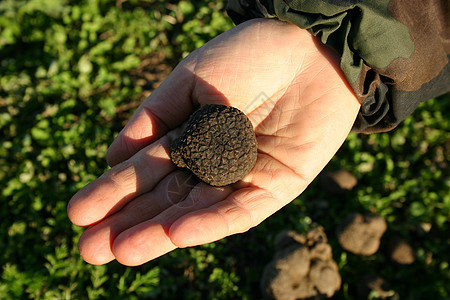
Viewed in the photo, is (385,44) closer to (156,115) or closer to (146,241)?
(156,115)

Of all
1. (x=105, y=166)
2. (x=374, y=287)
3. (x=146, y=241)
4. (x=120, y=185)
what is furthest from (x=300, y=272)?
(x=105, y=166)

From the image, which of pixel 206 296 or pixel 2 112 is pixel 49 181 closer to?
pixel 2 112

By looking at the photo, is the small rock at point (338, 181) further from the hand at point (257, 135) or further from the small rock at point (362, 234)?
the hand at point (257, 135)

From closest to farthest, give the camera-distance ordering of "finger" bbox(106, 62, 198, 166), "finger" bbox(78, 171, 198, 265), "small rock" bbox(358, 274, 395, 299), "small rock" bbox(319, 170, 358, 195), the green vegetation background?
"finger" bbox(78, 171, 198, 265), "finger" bbox(106, 62, 198, 166), "small rock" bbox(358, 274, 395, 299), the green vegetation background, "small rock" bbox(319, 170, 358, 195)

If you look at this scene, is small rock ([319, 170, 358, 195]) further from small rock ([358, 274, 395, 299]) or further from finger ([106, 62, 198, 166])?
finger ([106, 62, 198, 166])

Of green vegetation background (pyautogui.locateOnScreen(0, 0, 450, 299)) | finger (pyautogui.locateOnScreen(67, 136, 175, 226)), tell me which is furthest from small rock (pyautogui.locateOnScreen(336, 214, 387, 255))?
finger (pyautogui.locateOnScreen(67, 136, 175, 226))

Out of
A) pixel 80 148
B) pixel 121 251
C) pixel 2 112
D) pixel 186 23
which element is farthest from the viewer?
pixel 186 23

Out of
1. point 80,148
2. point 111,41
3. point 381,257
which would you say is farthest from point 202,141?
point 111,41

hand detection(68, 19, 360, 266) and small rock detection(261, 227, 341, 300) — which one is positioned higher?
hand detection(68, 19, 360, 266)
